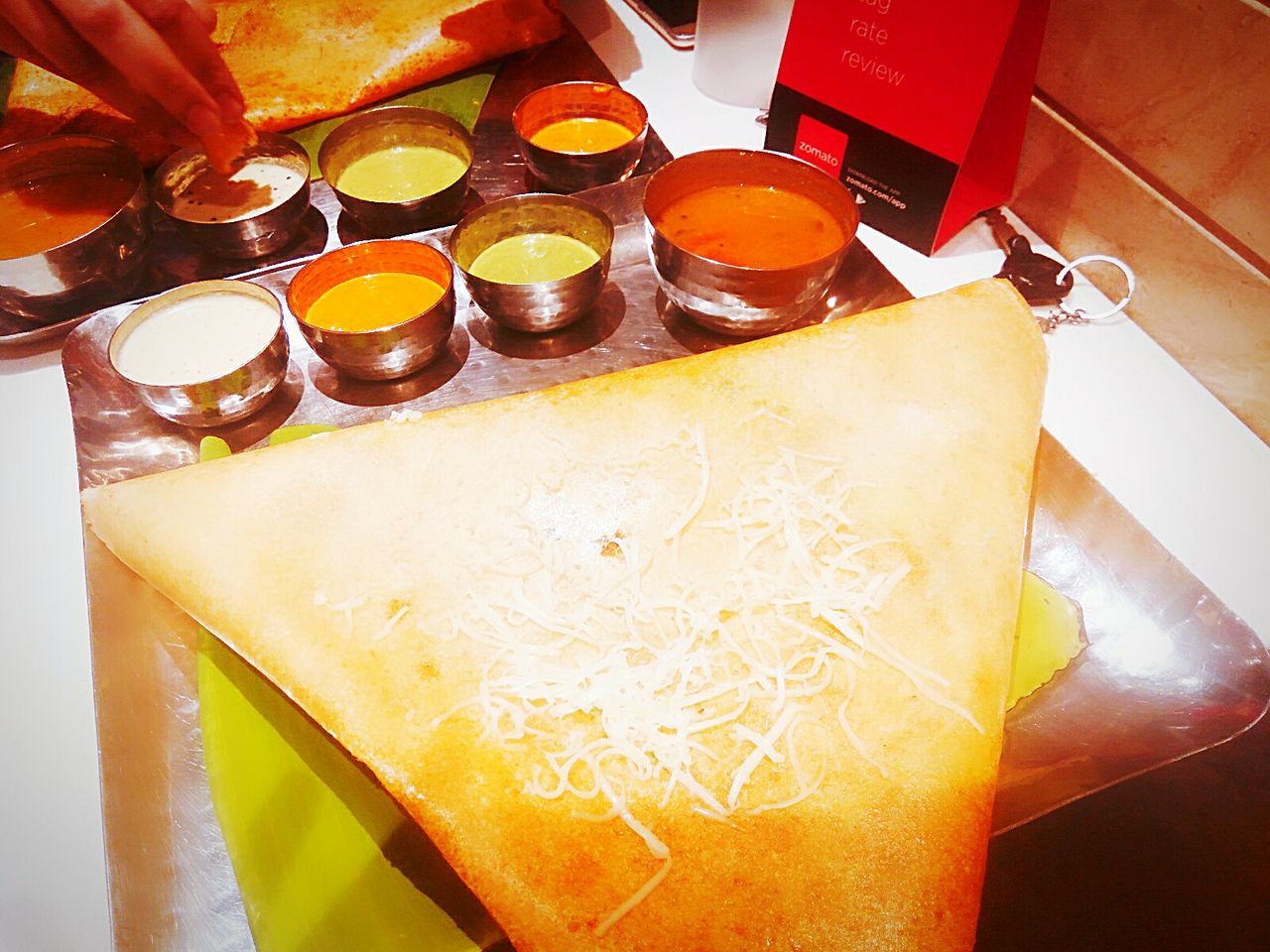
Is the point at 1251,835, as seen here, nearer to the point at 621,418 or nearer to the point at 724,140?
the point at 621,418

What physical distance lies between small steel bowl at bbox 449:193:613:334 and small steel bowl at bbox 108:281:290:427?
0.51 meters

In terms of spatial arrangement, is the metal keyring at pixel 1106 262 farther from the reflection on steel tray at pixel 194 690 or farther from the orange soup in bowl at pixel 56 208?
the orange soup in bowl at pixel 56 208

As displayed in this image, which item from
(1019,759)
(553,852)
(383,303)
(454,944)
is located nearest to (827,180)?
(383,303)

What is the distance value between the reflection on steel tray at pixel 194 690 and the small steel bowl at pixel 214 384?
0.29ft

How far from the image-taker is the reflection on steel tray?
1352 millimetres

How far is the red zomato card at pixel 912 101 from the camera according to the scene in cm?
189

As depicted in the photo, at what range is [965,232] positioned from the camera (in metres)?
2.45

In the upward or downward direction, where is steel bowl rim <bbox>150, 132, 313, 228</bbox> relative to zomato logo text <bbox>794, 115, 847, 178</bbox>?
downward

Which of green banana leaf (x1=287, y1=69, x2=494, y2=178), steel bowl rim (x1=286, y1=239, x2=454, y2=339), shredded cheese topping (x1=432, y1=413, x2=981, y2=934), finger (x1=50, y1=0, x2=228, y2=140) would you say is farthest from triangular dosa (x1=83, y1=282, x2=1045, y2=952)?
green banana leaf (x1=287, y1=69, x2=494, y2=178)

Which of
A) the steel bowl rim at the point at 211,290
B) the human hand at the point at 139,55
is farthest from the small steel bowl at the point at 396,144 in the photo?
the steel bowl rim at the point at 211,290

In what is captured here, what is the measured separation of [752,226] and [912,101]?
20.3 inches

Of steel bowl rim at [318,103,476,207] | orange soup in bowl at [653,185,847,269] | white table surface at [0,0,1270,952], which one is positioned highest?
orange soup in bowl at [653,185,847,269]

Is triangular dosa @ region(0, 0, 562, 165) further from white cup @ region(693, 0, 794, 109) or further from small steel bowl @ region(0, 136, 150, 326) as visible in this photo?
white cup @ region(693, 0, 794, 109)

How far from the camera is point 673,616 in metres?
1.34
